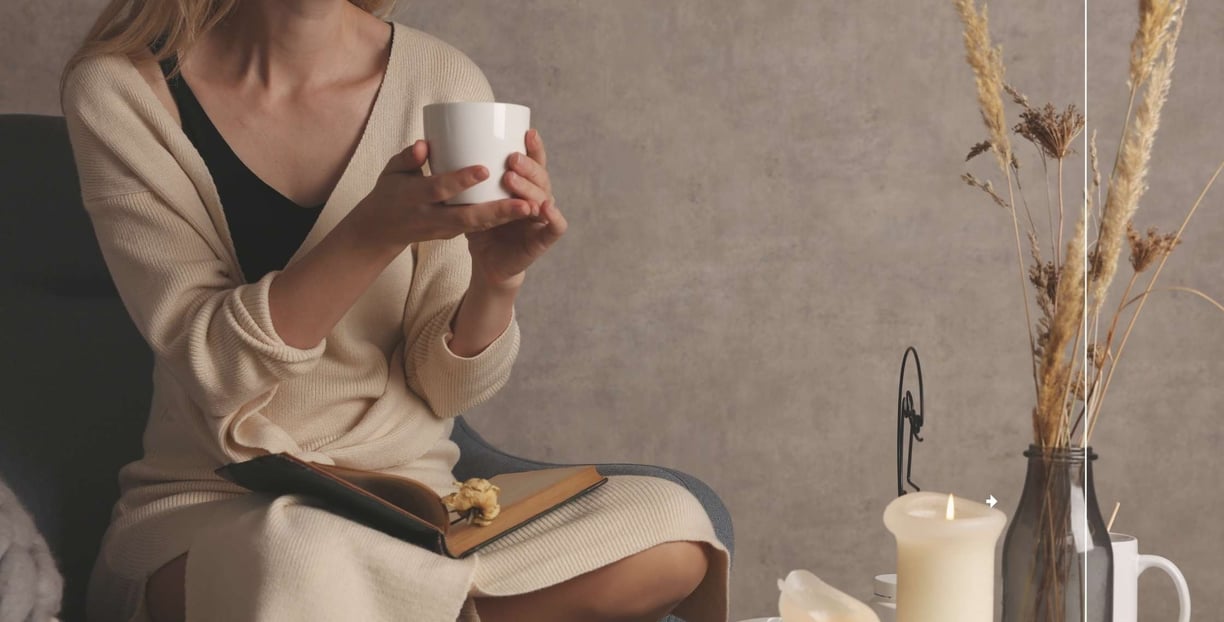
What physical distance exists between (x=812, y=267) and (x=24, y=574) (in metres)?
1.53

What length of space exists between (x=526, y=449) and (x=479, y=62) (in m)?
0.70

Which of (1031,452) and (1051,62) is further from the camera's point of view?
(1051,62)

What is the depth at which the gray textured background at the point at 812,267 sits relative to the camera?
204cm

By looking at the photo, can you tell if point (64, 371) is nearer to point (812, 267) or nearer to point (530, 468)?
point (530, 468)

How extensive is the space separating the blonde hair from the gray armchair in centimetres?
27

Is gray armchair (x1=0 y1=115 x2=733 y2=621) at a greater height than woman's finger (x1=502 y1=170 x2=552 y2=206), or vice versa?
woman's finger (x1=502 y1=170 x2=552 y2=206)

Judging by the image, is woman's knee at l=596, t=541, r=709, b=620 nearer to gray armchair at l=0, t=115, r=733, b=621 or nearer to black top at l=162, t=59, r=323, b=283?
gray armchair at l=0, t=115, r=733, b=621

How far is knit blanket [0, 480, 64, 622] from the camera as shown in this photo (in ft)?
2.59

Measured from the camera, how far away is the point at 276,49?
1.36 meters

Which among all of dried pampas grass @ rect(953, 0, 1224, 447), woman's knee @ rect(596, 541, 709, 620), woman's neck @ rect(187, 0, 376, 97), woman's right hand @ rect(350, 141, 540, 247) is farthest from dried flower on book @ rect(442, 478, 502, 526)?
woman's neck @ rect(187, 0, 376, 97)

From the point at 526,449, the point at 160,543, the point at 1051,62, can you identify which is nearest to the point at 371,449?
the point at 160,543

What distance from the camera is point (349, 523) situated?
100 centimetres

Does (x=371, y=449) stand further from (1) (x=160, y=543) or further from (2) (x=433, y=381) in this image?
(1) (x=160, y=543)

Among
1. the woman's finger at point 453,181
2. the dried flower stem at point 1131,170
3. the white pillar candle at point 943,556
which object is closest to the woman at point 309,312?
the woman's finger at point 453,181
